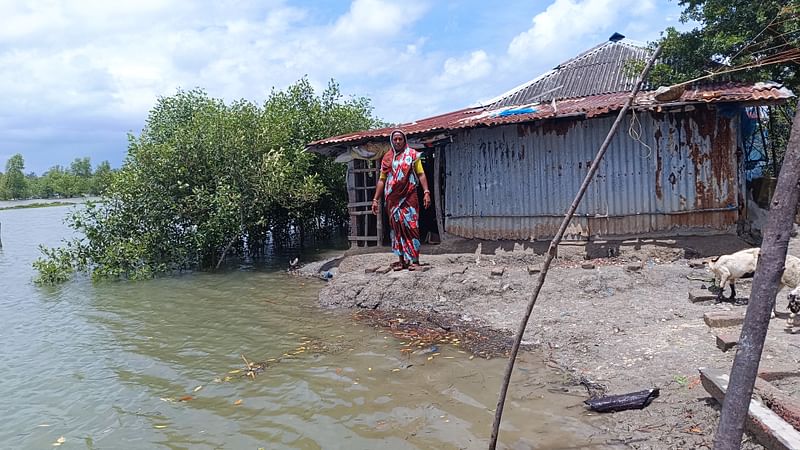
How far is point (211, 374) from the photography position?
6.07 m

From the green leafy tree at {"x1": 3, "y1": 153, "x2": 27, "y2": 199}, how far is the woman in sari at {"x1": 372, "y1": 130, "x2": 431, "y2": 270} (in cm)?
7362

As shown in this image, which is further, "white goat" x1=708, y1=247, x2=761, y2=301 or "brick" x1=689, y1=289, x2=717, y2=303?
"brick" x1=689, y1=289, x2=717, y2=303

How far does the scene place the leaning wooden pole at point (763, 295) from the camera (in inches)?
80.4

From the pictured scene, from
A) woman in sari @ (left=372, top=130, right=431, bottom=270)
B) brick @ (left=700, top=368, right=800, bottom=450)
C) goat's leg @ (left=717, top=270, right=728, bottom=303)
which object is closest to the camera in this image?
brick @ (left=700, top=368, right=800, bottom=450)

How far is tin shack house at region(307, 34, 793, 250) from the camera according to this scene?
8.82 meters

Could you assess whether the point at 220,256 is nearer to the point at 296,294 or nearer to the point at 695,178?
the point at 296,294

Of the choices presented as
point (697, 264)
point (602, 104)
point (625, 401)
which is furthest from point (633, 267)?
point (625, 401)

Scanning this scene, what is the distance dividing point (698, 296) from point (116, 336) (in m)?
8.22

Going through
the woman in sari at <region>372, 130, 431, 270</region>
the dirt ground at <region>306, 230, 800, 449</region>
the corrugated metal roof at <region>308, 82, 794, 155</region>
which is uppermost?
Answer: the corrugated metal roof at <region>308, 82, 794, 155</region>

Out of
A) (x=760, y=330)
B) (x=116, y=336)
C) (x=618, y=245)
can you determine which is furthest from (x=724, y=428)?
(x=116, y=336)

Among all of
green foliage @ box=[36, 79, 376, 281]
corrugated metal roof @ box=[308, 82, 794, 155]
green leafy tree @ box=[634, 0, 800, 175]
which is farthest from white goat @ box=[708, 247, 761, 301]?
green foliage @ box=[36, 79, 376, 281]

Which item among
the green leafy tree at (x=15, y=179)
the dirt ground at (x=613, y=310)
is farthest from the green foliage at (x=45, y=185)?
the dirt ground at (x=613, y=310)

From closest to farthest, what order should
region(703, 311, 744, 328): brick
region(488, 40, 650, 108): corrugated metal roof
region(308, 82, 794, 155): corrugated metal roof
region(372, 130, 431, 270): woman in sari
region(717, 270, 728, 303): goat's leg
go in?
region(703, 311, 744, 328): brick → region(717, 270, 728, 303): goat's leg → region(308, 82, 794, 155): corrugated metal roof → region(372, 130, 431, 270): woman in sari → region(488, 40, 650, 108): corrugated metal roof

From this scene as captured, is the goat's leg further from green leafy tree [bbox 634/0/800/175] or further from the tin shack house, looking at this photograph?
green leafy tree [bbox 634/0/800/175]
